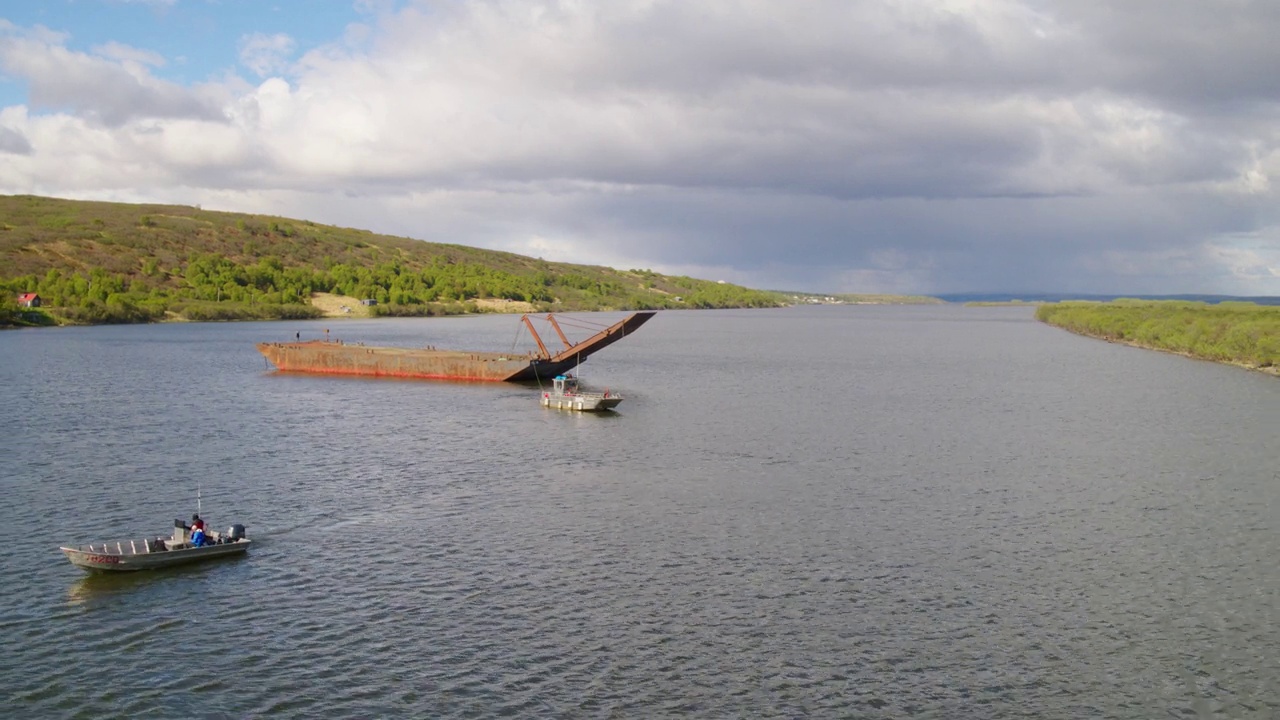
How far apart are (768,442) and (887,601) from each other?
26783 millimetres

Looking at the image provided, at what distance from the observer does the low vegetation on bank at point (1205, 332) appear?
337ft

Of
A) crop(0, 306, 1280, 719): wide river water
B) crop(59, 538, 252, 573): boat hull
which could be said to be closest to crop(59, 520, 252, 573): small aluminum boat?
crop(59, 538, 252, 573): boat hull

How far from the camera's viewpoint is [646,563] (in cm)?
3228

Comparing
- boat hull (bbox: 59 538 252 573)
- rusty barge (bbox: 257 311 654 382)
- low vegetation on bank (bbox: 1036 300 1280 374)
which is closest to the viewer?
boat hull (bbox: 59 538 252 573)

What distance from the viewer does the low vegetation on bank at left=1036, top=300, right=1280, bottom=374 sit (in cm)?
10275

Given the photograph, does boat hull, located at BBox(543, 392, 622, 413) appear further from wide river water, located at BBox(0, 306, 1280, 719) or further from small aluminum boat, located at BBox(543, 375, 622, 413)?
wide river water, located at BBox(0, 306, 1280, 719)

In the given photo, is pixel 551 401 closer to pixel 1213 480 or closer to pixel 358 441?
pixel 358 441

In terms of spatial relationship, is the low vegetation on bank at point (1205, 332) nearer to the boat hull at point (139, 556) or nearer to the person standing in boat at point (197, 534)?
the boat hull at point (139, 556)

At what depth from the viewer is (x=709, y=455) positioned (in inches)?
2039

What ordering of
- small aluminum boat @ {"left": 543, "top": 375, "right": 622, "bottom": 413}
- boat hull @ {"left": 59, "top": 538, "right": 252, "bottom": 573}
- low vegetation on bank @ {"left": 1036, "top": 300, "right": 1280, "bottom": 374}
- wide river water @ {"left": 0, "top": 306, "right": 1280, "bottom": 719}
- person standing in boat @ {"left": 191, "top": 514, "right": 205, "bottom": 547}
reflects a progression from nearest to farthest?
wide river water @ {"left": 0, "top": 306, "right": 1280, "bottom": 719}, boat hull @ {"left": 59, "top": 538, "right": 252, "bottom": 573}, person standing in boat @ {"left": 191, "top": 514, "right": 205, "bottom": 547}, small aluminum boat @ {"left": 543, "top": 375, "right": 622, "bottom": 413}, low vegetation on bank @ {"left": 1036, "top": 300, "right": 1280, "bottom": 374}

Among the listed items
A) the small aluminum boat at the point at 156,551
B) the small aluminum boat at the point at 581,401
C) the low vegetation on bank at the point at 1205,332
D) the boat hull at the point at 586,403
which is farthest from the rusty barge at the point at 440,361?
the low vegetation on bank at the point at 1205,332

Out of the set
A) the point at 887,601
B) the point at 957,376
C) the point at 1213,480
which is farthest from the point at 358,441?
the point at 957,376

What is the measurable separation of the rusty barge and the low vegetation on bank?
6642 centimetres

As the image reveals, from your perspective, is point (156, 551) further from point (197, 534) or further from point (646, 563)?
point (646, 563)
